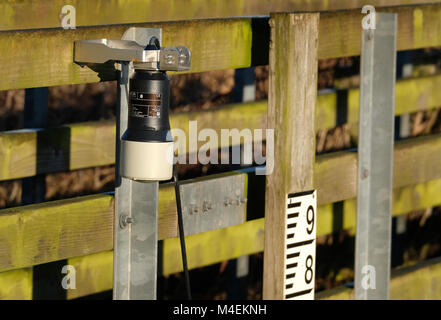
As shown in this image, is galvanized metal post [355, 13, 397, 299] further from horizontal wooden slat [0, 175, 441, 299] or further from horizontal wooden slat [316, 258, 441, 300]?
horizontal wooden slat [316, 258, 441, 300]

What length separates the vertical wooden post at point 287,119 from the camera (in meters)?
3.75

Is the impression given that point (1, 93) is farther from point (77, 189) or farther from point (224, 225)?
point (224, 225)

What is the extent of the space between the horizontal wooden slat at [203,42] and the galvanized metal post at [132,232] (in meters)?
0.18

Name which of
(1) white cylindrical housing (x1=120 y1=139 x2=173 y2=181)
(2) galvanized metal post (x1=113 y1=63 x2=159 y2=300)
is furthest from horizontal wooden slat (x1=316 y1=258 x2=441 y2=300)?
(1) white cylindrical housing (x1=120 y1=139 x2=173 y2=181)

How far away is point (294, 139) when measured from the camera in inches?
150

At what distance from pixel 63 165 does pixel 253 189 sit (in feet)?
2.58

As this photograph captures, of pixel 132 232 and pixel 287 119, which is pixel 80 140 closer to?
pixel 132 232

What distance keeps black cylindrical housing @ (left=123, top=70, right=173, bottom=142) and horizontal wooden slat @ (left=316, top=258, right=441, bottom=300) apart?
198 cm

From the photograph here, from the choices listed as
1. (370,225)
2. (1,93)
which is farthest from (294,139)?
(1,93)

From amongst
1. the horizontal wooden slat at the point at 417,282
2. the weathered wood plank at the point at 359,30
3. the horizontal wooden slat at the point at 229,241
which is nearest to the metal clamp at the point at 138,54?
the horizontal wooden slat at the point at 229,241

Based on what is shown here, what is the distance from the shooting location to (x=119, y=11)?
12.1ft

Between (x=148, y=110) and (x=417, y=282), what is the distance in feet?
7.33

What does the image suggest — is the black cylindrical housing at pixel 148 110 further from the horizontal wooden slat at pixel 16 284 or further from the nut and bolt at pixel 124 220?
the horizontal wooden slat at pixel 16 284

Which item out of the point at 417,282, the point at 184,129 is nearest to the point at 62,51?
the point at 184,129
